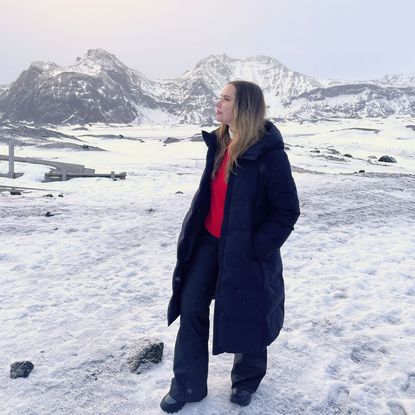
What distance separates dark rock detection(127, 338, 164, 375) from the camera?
4.73 metres

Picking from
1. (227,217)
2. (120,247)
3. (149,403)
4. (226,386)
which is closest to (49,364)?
(149,403)

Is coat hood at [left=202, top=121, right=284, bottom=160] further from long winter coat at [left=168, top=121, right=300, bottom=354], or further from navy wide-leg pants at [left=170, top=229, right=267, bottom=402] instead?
navy wide-leg pants at [left=170, top=229, right=267, bottom=402]

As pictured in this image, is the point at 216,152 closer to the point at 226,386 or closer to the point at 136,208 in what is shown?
the point at 226,386

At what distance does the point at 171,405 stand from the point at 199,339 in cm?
64

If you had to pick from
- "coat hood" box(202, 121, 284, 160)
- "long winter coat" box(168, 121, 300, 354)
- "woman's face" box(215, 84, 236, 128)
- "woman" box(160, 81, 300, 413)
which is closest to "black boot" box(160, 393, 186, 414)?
"woman" box(160, 81, 300, 413)

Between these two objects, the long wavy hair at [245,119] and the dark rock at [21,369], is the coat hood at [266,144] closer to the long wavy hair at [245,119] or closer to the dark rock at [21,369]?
the long wavy hair at [245,119]

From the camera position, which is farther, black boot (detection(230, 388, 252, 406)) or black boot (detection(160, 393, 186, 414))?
black boot (detection(230, 388, 252, 406))

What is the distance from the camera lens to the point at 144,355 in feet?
16.0

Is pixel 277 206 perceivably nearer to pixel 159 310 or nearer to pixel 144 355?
pixel 144 355

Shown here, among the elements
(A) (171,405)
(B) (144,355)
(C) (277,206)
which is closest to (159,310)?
(B) (144,355)

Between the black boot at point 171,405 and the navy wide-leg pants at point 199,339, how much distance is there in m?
0.04

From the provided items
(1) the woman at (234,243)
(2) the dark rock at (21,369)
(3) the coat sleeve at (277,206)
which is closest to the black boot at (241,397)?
(1) the woman at (234,243)

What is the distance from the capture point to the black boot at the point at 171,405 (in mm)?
3979

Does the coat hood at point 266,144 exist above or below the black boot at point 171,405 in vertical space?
above
